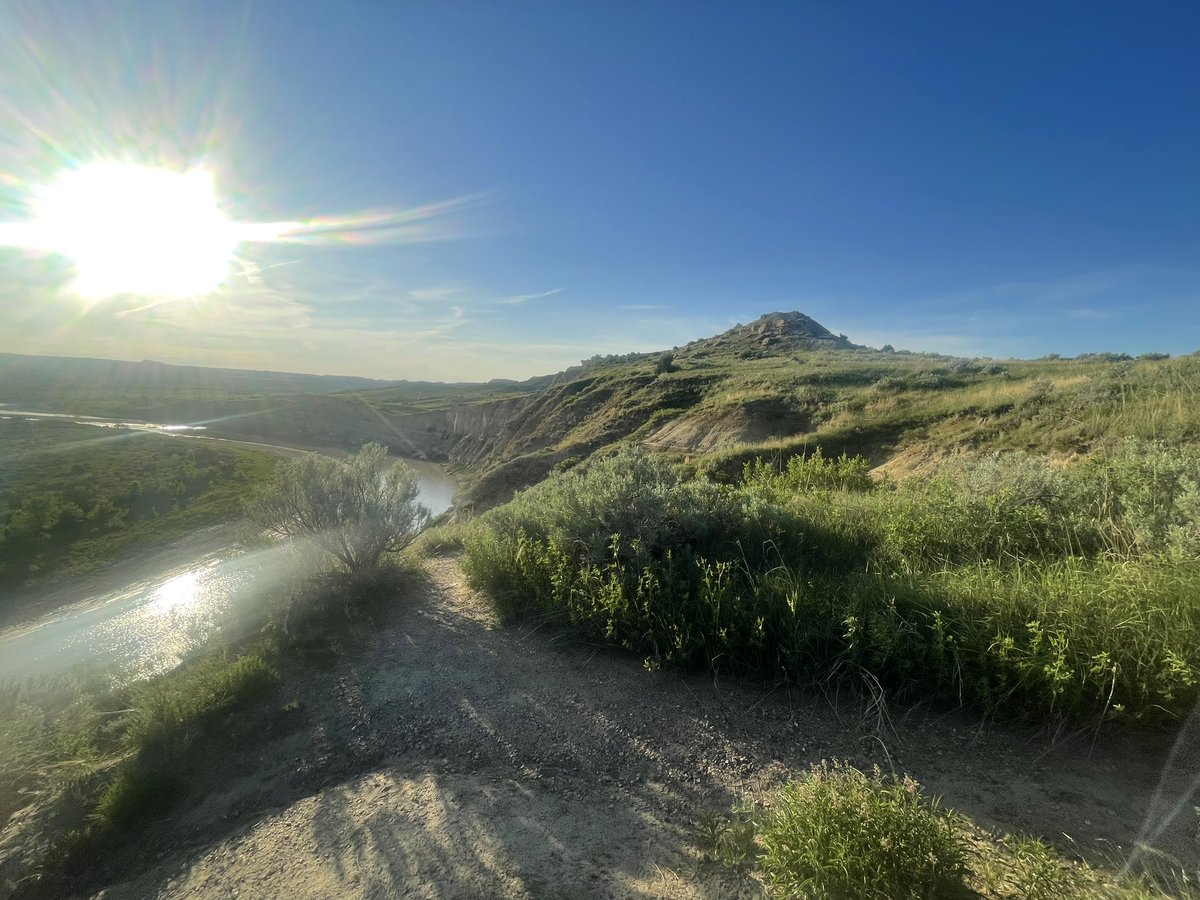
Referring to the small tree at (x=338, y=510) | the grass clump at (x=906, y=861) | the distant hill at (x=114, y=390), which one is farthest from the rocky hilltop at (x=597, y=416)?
the distant hill at (x=114, y=390)

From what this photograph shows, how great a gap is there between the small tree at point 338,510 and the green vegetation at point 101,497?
45.0 ft

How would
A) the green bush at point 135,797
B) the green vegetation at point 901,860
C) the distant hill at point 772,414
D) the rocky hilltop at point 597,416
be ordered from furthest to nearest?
the rocky hilltop at point 597,416
the distant hill at point 772,414
the green bush at point 135,797
the green vegetation at point 901,860

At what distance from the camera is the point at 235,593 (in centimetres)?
774

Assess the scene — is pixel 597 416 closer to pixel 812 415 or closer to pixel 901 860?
pixel 812 415

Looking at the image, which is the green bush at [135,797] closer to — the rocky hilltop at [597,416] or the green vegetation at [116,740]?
the green vegetation at [116,740]

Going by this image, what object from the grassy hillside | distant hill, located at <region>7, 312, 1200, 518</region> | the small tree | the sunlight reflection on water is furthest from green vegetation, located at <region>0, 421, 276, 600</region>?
the small tree

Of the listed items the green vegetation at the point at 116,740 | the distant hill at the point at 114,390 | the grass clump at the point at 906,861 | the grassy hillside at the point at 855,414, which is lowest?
the green vegetation at the point at 116,740

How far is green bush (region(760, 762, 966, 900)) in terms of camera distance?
6.45ft

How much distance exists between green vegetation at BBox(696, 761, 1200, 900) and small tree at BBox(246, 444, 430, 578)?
5.72 meters

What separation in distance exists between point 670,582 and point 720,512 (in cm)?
151

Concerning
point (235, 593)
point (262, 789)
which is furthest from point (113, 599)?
point (262, 789)

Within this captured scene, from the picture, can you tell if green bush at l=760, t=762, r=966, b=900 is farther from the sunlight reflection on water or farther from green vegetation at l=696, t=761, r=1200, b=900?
the sunlight reflection on water

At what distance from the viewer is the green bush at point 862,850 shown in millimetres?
1965

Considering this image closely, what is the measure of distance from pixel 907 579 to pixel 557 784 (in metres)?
3.32
